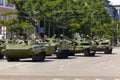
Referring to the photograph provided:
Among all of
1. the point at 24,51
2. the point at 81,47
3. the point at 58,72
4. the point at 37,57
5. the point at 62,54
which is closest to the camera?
the point at 58,72

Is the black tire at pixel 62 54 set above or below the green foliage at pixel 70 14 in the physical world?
below

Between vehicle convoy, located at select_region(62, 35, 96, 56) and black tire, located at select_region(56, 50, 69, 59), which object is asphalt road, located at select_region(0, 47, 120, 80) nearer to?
black tire, located at select_region(56, 50, 69, 59)

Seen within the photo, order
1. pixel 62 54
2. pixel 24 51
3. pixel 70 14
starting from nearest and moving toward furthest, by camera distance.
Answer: pixel 24 51
pixel 62 54
pixel 70 14

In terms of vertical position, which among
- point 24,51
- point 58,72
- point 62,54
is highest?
point 24,51

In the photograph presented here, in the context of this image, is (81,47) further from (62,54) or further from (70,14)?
(70,14)

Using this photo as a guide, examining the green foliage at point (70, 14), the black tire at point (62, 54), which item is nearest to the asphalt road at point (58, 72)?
the black tire at point (62, 54)

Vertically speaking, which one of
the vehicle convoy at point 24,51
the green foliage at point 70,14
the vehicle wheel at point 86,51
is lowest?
the vehicle wheel at point 86,51

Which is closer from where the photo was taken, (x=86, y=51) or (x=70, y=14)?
(x=86, y=51)

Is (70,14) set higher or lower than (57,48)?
higher

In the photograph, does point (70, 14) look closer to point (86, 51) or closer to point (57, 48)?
point (86, 51)

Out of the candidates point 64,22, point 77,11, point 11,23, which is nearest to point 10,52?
point 11,23

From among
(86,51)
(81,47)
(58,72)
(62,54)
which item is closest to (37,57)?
(62,54)

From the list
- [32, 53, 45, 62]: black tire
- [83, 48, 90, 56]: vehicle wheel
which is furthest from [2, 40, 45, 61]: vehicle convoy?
[83, 48, 90, 56]: vehicle wheel

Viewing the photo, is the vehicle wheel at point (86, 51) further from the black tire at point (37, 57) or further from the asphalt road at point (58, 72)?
the asphalt road at point (58, 72)
